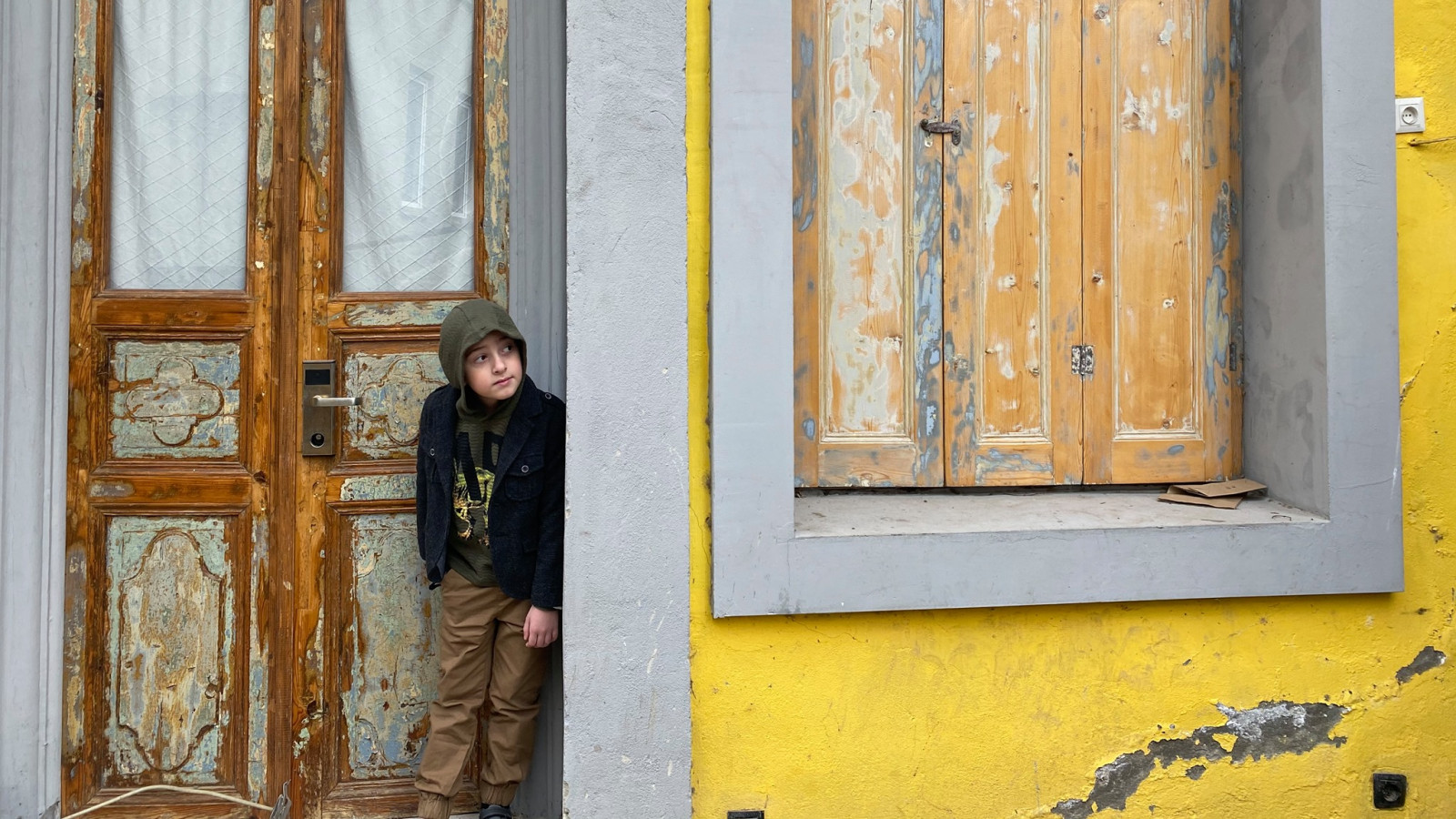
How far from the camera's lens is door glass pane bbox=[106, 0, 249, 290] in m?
2.91

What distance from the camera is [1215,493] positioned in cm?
274

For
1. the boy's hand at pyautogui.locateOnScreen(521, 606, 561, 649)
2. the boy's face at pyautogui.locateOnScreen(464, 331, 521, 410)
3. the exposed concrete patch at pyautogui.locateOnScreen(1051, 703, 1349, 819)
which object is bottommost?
the exposed concrete patch at pyautogui.locateOnScreen(1051, 703, 1349, 819)

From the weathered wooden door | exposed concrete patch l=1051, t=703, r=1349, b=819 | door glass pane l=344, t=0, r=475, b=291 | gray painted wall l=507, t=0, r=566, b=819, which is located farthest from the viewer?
door glass pane l=344, t=0, r=475, b=291

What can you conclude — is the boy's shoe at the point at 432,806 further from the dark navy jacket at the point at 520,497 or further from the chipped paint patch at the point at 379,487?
Answer: the chipped paint patch at the point at 379,487

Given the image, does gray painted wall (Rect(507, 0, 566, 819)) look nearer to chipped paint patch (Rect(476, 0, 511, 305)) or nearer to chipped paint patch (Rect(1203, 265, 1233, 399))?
chipped paint patch (Rect(476, 0, 511, 305))

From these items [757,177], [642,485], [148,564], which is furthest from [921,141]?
[148,564]

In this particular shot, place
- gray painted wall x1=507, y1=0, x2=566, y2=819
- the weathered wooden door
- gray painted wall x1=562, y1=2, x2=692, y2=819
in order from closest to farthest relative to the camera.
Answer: gray painted wall x1=562, y1=2, x2=692, y2=819 < the weathered wooden door < gray painted wall x1=507, y1=0, x2=566, y2=819

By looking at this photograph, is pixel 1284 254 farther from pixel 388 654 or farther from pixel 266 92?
pixel 266 92

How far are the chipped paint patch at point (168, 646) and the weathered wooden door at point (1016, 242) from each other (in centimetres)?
202

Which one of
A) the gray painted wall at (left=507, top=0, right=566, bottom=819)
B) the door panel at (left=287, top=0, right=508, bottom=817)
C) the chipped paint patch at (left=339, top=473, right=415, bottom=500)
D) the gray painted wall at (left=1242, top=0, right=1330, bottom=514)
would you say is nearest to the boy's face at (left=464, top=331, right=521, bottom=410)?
the gray painted wall at (left=507, top=0, right=566, bottom=819)

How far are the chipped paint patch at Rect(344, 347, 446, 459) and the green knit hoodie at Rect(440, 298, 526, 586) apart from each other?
1.09ft

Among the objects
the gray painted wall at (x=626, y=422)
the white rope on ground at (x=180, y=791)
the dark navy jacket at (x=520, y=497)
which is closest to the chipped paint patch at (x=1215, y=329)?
the gray painted wall at (x=626, y=422)

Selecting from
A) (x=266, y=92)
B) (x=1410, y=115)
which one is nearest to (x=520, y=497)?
(x=266, y=92)

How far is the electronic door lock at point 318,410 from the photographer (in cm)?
286
